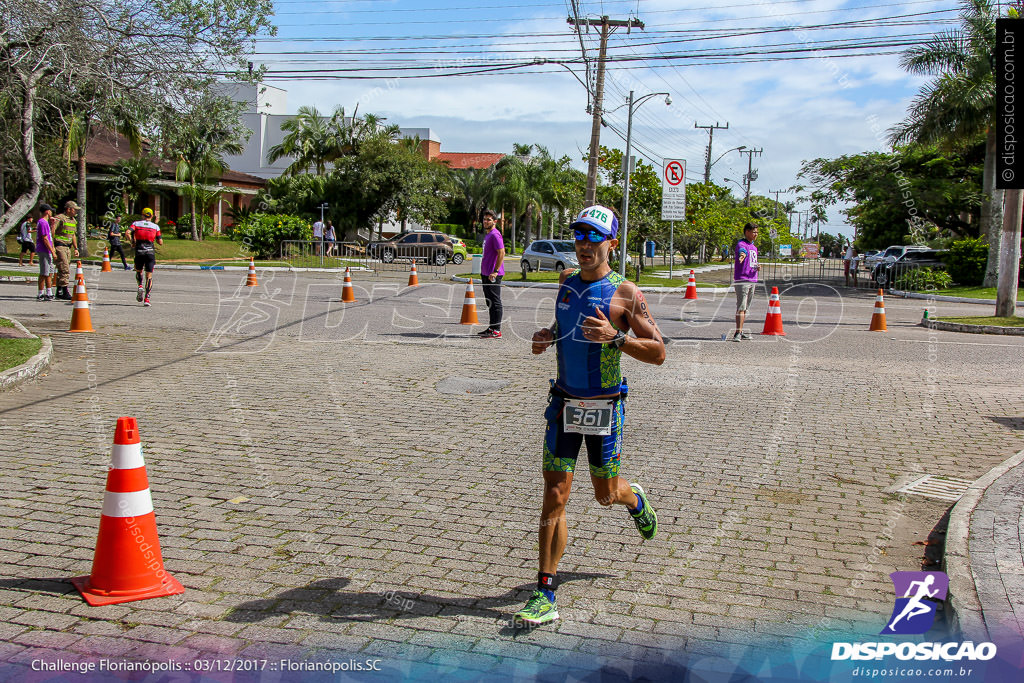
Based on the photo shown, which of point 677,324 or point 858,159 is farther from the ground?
point 858,159

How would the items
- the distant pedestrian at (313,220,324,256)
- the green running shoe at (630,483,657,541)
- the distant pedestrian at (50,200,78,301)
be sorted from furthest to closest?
the distant pedestrian at (313,220,324,256) → the distant pedestrian at (50,200,78,301) → the green running shoe at (630,483,657,541)

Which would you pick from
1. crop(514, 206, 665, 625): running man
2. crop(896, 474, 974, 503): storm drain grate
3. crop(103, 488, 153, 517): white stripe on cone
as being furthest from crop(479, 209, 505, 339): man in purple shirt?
crop(103, 488, 153, 517): white stripe on cone

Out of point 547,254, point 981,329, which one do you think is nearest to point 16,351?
point 981,329

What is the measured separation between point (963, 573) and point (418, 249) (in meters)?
35.8

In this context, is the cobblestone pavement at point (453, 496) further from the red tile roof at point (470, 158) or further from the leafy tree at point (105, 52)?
the red tile roof at point (470, 158)

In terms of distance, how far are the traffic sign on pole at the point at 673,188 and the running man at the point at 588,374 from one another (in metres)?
27.4

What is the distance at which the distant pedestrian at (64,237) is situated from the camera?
53.1 feet

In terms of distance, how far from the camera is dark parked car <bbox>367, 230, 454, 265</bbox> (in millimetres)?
38688

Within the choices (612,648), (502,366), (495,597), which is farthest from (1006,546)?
(502,366)

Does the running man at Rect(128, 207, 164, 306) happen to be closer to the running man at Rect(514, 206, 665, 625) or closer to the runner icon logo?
the running man at Rect(514, 206, 665, 625)

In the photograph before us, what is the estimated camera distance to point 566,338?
13.6 ft

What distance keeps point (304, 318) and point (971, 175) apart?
121 ft

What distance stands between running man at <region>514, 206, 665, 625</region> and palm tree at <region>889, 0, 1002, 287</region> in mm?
28513

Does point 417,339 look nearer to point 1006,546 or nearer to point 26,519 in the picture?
point 26,519
